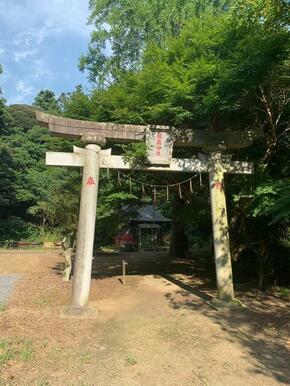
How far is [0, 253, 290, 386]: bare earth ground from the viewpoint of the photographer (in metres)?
5.47

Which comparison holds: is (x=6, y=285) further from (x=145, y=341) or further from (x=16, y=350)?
(x=145, y=341)

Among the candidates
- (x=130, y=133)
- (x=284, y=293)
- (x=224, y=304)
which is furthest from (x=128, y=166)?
(x=284, y=293)

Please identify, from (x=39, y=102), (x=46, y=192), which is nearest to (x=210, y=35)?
(x=46, y=192)

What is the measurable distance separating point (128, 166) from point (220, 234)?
107 inches

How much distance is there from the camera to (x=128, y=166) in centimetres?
993

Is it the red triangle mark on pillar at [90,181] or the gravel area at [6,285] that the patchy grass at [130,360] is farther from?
the gravel area at [6,285]

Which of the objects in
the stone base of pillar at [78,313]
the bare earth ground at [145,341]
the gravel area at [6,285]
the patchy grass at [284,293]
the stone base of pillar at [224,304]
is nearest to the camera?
the bare earth ground at [145,341]

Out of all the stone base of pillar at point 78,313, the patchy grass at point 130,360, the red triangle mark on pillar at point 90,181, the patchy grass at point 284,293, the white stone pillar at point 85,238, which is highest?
the red triangle mark on pillar at point 90,181

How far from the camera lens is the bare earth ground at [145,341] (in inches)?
215

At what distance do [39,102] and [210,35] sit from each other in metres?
56.4

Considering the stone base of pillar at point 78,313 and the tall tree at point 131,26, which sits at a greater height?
the tall tree at point 131,26

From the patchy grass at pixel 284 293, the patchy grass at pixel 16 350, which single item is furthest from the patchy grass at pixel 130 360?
the patchy grass at pixel 284 293

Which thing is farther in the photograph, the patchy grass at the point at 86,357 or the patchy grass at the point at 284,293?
the patchy grass at the point at 284,293

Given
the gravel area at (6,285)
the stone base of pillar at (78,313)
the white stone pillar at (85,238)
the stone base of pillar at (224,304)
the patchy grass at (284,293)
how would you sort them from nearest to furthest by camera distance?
the stone base of pillar at (78,313), the white stone pillar at (85,238), the stone base of pillar at (224,304), the gravel area at (6,285), the patchy grass at (284,293)
